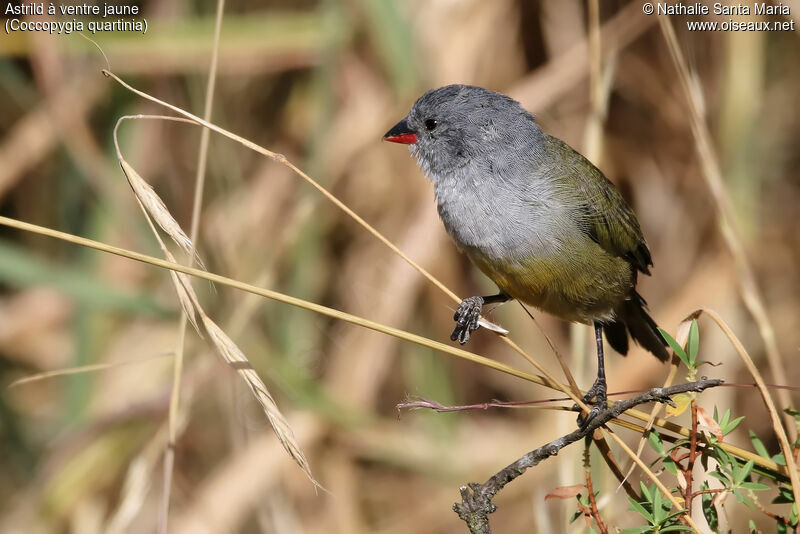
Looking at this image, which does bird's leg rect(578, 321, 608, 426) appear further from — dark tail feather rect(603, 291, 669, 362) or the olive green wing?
the olive green wing

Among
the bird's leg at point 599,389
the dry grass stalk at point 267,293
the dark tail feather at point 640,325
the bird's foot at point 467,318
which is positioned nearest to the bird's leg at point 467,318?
the bird's foot at point 467,318

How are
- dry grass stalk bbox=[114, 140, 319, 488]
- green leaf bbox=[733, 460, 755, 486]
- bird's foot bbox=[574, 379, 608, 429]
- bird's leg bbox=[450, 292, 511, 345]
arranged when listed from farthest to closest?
bird's leg bbox=[450, 292, 511, 345] < bird's foot bbox=[574, 379, 608, 429] < dry grass stalk bbox=[114, 140, 319, 488] < green leaf bbox=[733, 460, 755, 486]

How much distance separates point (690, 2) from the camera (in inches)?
162

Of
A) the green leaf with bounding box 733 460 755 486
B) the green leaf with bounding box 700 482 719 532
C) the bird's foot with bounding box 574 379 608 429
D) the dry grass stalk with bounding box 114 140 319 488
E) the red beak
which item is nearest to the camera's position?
the green leaf with bounding box 733 460 755 486

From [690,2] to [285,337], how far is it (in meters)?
2.49

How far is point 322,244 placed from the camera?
4570 millimetres

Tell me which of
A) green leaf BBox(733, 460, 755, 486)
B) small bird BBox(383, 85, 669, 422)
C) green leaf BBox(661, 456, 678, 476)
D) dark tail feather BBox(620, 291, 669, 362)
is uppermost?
small bird BBox(383, 85, 669, 422)

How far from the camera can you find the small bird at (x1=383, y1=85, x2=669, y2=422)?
2691 mm

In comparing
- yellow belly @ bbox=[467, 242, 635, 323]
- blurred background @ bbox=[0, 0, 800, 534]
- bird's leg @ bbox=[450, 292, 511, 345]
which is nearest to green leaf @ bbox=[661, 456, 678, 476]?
yellow belly @ bbox=[467, 242, 635, 323]

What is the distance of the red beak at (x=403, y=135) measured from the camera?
3162 millimetres

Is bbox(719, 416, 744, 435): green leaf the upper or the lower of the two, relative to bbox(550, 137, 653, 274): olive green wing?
lower

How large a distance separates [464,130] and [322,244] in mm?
1708

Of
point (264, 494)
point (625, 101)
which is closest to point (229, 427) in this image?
point (264, 494)

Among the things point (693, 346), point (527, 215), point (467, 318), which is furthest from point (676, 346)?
point (467, 318)
